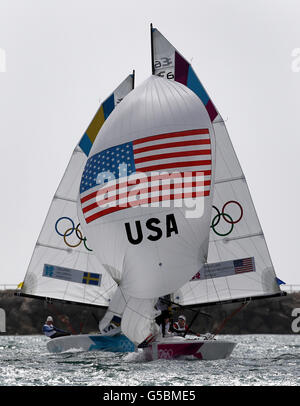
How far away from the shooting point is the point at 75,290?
1582 inches

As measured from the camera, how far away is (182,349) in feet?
97.4

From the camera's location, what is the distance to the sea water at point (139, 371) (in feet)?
78.6

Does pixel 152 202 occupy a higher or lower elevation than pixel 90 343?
higher

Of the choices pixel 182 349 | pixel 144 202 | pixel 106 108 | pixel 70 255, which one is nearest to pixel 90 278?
pixel 70 255

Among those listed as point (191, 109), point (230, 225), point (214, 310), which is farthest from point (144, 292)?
point (214, 310)

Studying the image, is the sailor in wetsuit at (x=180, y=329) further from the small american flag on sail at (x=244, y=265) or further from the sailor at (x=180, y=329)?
the small american flag on sail at (x=244, y=265)

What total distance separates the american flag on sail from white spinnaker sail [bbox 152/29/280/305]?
7603 mm

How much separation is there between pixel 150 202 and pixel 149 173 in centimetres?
97

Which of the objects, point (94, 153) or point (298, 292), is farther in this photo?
point (298, 292)

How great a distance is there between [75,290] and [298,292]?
30.0 metres

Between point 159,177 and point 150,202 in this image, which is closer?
point 150,202

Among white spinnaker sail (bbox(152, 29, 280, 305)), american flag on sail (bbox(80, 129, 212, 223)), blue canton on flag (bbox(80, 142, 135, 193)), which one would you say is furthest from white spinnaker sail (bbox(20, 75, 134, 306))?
american flag on sail (bbox(80, 129, 212, 223))

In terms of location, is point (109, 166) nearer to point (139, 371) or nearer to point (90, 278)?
point (139, 371)

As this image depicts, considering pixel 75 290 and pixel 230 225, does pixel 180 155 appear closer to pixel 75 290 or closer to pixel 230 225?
pixel 230 225
